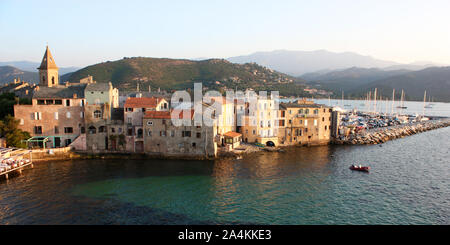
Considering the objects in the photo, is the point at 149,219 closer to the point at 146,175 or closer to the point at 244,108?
the point at 146,175

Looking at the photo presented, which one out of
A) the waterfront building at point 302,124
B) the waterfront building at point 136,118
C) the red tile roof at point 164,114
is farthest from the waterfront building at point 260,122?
the waterfront building at point 136,118

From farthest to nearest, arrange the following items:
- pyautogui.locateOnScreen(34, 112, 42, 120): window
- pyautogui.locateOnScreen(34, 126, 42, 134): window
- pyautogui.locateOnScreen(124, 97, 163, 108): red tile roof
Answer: pyautogui.locateOnScreen(124, 97, 163, 108): red tile roof
pyautogui.locateOnScreen(34, 126, 42, 134): window
pyautogui.locateOnScreen(34, 112, 42, 120): window

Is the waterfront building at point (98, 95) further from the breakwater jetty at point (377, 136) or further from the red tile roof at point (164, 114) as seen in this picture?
the breakwater jetty at point (377, 136)

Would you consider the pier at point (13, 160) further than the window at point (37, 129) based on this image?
No

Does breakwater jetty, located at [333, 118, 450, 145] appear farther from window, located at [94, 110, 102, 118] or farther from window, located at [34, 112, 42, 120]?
window, located at [34, 112, 42, 120]

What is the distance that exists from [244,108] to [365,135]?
32328 millimetres

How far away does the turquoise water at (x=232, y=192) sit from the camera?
26.1 metres

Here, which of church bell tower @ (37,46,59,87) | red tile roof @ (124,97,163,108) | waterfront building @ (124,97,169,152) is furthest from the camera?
church bell tower @ (37,46,59,87)

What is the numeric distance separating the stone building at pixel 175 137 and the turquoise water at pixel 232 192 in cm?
244

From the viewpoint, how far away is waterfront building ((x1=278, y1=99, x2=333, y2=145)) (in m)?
56.8

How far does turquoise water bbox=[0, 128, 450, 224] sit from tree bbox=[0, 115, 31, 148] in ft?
19.6

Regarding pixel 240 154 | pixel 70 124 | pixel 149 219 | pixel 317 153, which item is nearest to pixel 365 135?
pixel 317 153

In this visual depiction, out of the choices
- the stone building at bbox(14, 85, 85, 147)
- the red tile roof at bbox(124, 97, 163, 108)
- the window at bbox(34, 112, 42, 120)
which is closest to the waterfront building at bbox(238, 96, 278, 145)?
the red tile roof at bbox(124, 97, 163, 108)

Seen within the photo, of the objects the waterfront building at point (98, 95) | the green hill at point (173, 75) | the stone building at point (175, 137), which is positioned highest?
the green hill at point (173, 75)
